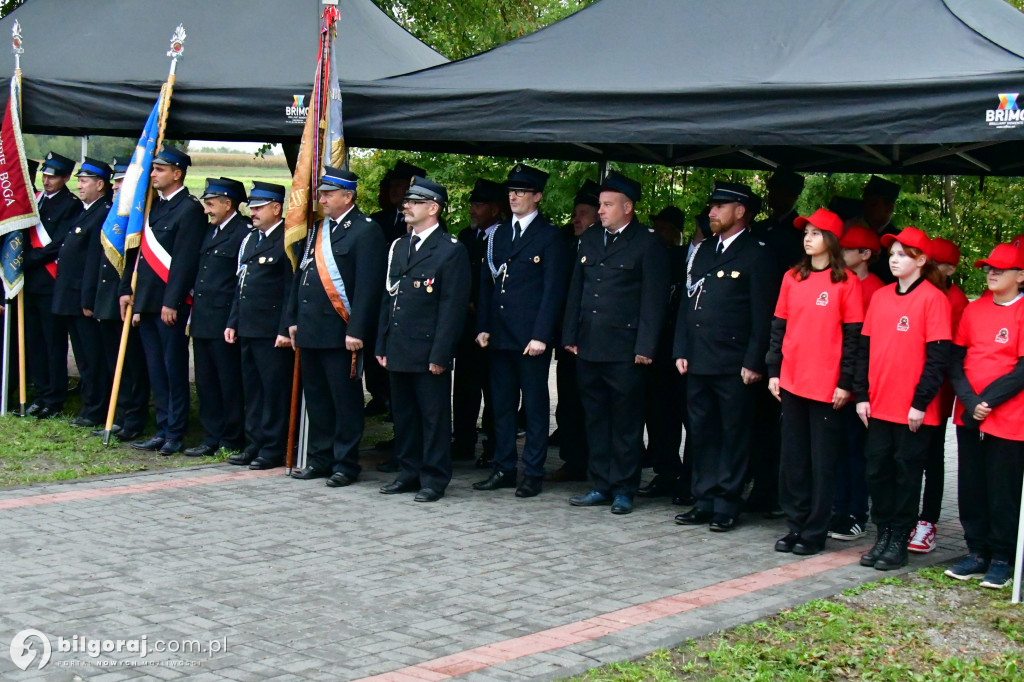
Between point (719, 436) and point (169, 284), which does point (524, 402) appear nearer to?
point (719, 436)

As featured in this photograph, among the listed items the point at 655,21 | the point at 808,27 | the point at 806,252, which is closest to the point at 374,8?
the point at 655,21

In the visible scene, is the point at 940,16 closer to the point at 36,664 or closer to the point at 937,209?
the point at 36,664

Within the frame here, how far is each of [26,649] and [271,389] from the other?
12.7ft

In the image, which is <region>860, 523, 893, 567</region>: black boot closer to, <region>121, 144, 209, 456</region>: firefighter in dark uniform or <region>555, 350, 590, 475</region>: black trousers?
<region>555, 350, 590, 475</region>: black trousers

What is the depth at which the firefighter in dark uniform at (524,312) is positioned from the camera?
781cm

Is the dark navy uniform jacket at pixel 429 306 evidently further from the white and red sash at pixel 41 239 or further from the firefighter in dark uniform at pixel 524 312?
the white and red sash at pixel 41 239

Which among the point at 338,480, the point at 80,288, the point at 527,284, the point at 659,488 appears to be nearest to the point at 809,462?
the point at 659,488

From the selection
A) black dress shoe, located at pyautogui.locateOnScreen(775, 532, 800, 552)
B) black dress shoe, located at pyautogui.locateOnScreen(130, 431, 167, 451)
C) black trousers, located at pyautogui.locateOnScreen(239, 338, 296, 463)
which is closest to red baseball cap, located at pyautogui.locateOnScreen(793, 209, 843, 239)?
black dress shoe, located at pyautogui.locateOnScreen(775, 532, 800, 552)

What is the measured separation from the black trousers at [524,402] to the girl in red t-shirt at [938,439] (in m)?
2.33

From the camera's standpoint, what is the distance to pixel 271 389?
8.45 meters

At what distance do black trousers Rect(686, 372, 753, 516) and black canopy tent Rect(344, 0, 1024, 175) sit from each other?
4.62 ft

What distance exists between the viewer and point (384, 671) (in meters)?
4.61

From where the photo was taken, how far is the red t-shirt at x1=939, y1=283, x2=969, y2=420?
622 cm

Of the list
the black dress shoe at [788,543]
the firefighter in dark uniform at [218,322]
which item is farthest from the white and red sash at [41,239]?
the black dress shoe at [788,543]
